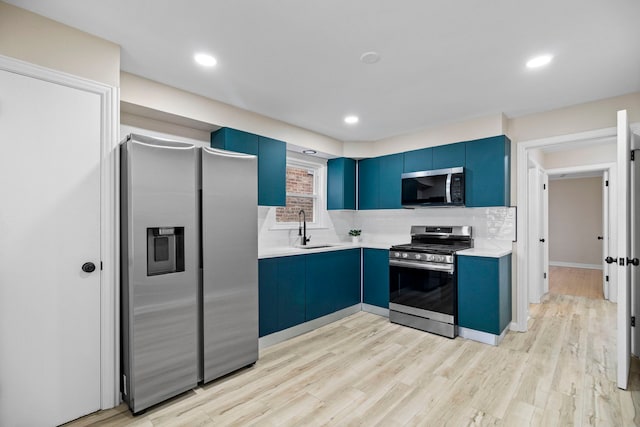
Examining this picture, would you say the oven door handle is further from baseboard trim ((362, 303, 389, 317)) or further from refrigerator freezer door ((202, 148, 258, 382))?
refrigerator freezer door ((202, 148, 258, 382))

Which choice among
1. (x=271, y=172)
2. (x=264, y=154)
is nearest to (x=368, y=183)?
(x=271, y=172)

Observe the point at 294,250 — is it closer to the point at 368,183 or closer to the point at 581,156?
the point at 368,183

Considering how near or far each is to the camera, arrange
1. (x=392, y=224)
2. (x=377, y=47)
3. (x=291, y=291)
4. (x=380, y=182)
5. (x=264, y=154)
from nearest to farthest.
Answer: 1. (x=377, y=47)
2. (x=291, y=291)
3. (x=264, y=154)
4. (x=380, y=182)
5. (x=392, y=224)

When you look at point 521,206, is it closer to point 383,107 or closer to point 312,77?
point 383,107

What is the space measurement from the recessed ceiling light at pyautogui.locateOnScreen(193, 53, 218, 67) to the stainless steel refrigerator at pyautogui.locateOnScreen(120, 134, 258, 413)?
65cm

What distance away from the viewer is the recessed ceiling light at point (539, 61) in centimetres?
220

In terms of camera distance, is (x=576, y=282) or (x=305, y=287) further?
(x=576, y=282)

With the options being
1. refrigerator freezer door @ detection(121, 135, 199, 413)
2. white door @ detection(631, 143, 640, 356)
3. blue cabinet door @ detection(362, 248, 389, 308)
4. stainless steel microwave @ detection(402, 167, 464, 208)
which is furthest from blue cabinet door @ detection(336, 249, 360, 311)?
white door @ detection(631, 143, 640, 356)

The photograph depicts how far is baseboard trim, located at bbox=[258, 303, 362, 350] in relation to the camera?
3.08 m

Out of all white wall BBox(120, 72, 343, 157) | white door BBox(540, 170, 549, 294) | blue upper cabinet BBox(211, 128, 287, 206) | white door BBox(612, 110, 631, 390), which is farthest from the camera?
white door BBox(540, 170, 549, 294)

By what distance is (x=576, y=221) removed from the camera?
754 centimetres

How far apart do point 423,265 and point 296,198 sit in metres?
1.90

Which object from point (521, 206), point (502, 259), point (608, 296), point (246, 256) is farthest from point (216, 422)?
point (608, 296)

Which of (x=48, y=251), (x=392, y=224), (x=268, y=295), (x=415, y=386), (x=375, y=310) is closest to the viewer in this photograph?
(x=48, y=251)
